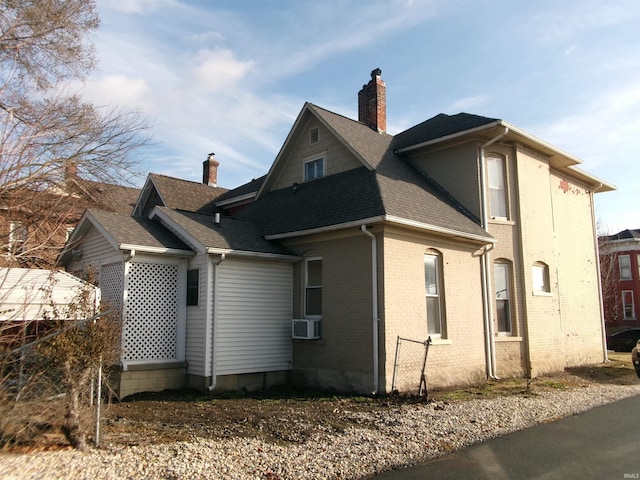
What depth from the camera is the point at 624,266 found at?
40062 millimetres

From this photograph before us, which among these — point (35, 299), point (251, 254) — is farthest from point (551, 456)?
point (35, 299)

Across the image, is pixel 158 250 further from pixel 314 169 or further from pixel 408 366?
pixel 314 169

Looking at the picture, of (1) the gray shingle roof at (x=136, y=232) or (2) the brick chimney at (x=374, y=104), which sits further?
(2) the brick chimney at (x=374, y=104)

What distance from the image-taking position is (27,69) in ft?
47.4

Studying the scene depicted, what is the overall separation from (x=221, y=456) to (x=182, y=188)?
17595 millimetres

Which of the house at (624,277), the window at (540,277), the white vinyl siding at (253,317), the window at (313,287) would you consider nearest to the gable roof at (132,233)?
the white vinyl siding at (253,317)

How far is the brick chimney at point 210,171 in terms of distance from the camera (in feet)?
89.3

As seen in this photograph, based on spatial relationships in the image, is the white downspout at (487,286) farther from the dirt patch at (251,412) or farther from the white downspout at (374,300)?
the white downspout at (374,300)

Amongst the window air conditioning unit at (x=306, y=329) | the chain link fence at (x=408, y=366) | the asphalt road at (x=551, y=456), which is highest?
the window air conditioning unit at (x=306, y=329)

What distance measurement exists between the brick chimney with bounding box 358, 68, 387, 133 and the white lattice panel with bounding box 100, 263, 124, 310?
35.1 feet

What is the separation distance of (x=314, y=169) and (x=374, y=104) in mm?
4131

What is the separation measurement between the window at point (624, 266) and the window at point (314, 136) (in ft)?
110

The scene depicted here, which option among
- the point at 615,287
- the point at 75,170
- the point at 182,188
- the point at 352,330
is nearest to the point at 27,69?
the point at 75,170

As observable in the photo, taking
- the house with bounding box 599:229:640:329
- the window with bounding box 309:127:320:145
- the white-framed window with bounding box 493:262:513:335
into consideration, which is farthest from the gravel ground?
the house with bounding box 599:229:640:329
